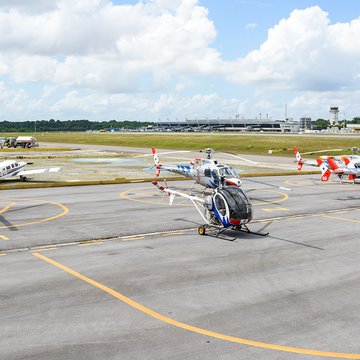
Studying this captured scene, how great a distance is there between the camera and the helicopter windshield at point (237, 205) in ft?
70.1

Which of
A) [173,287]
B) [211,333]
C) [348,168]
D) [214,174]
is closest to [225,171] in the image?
[214,174]

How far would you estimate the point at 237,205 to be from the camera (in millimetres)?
21453

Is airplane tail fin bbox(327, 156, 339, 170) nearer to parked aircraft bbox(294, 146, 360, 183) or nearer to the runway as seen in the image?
parked aircraft bbox(294, 146, 360, 183)

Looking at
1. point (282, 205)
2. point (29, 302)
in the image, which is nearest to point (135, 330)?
point (29, 302)

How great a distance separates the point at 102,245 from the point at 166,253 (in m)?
3.21

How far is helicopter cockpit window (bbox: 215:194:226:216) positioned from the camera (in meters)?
21.7

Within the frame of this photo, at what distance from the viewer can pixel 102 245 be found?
20.5 metres

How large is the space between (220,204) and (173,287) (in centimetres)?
774

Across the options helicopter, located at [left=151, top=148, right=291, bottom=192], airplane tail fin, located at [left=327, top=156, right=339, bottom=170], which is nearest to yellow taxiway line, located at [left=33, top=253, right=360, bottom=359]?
helicopter, located at [left=151, top=148, right=291, bottom=192]

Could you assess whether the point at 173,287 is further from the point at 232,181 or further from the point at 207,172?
the point at 207,172

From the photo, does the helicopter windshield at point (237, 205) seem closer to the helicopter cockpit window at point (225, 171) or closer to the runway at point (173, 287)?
the runway at point (173, 287)

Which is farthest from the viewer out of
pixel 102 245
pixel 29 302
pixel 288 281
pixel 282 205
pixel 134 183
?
pixel 134 183

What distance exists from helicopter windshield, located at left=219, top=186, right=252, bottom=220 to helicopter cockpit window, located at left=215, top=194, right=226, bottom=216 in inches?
9.5

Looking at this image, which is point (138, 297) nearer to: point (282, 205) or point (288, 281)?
point (288, 281)
